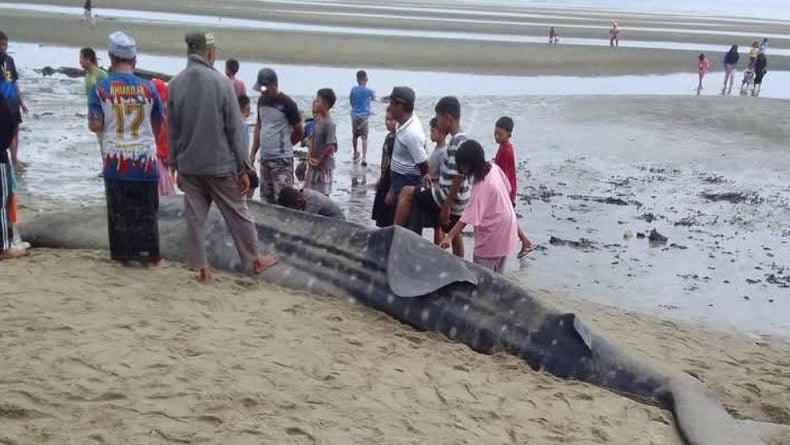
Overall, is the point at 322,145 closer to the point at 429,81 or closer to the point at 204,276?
the point at 204,276

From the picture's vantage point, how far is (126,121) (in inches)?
289

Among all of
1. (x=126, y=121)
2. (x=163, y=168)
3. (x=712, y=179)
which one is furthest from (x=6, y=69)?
(x=712, y=179)

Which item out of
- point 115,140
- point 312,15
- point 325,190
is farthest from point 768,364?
point 312,15

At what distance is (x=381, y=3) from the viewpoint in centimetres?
8512

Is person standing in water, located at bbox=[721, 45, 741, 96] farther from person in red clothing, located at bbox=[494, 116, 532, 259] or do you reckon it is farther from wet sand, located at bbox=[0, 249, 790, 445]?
wet sand, located at bbox=[0, 249, 790, 445]

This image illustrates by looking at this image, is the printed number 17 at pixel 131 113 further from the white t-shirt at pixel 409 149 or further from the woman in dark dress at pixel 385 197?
the woman in dark dress at pixel 385 197

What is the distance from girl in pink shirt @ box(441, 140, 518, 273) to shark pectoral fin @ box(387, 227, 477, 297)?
535mm

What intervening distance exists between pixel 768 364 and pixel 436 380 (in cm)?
401

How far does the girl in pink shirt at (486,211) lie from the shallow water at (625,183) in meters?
2.39

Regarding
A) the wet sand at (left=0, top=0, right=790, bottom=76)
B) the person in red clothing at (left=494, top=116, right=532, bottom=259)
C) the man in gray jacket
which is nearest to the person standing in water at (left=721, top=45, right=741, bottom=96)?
the wet sand at (left=0, top=0, right=790, bottom=76)

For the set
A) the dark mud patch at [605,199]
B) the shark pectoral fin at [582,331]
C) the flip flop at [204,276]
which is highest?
the flip flop at [204,276]

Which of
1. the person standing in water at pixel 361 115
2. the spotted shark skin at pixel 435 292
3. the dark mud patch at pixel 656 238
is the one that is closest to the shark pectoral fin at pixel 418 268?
the spotted shark skin at pixel 435 292

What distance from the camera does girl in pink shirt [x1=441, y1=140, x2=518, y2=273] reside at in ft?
26.4

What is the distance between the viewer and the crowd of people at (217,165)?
7.20 metres
